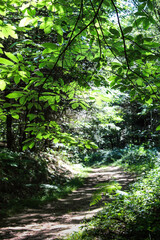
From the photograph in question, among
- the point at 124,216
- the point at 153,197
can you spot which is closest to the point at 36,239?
the point at 124,216

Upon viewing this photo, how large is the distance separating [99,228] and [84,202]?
3.37 m

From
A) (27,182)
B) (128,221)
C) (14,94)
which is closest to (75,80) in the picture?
(14,94)

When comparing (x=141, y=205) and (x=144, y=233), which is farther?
(x=141, y=205)

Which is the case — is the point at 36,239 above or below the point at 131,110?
below

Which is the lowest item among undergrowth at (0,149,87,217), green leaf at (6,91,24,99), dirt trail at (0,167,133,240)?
dirt trail at (0,167,133,240)

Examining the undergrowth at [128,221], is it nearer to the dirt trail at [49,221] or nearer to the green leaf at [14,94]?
the dirt trail at [49,221]

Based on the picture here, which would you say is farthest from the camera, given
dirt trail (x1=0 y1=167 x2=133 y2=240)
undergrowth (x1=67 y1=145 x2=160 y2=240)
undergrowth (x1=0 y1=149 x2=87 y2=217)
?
undergrowth (x1=0 y1=149 x2=87 y2=217)

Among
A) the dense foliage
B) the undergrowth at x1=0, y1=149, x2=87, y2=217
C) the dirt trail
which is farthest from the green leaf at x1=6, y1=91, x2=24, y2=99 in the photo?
the undergrowth at x1=0, y1=149, x2=87, y2=217

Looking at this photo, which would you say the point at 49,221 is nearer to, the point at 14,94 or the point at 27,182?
the point at 27,182

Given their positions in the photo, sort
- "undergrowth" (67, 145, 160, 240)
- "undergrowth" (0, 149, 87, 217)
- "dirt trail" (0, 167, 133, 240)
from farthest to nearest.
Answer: "undergrowth" (0, 149, 87, 217) → "dirt trail" (0, 167, 133, 240) → "undergrowth" (67, 145, 160, 240)

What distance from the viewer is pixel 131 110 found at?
21.5 metres

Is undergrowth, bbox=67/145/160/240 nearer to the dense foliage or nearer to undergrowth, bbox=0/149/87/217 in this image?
the dense foliage

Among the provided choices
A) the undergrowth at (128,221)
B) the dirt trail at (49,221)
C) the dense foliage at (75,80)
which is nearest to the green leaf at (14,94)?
the dense foliage at (75,80)

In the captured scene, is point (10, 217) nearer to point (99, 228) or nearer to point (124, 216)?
point (99, 228)
